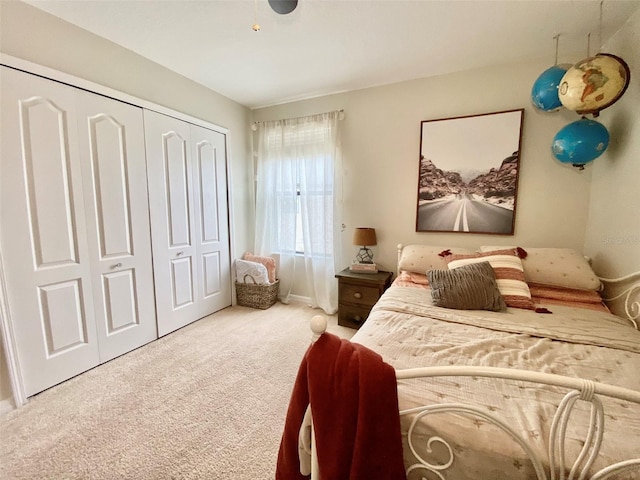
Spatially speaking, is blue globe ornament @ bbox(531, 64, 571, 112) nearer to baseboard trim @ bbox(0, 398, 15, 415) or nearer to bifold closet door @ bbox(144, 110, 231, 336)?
bifold closet door @ bbox(144, 110, 231, 336)

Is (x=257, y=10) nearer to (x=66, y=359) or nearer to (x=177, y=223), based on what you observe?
(x=177, y=223)

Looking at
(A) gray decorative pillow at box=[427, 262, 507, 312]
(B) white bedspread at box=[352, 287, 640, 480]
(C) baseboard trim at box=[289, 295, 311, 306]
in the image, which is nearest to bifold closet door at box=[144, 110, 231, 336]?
(C) baseboard trim at box=[289, 295, 311, 306]

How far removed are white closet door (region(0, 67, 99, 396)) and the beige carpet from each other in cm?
30

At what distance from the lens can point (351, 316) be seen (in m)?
2.75

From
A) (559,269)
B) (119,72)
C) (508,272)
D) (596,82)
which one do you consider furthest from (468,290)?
(119,72)

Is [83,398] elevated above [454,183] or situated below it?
below

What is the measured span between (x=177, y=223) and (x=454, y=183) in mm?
2756

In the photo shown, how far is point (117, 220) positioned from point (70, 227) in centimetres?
31

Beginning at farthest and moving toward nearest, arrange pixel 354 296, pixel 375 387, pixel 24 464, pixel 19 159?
pixel 354 296, pixel 19 159, pixel 24 464, pixel 375 387

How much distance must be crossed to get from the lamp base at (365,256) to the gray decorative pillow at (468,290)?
1165mm

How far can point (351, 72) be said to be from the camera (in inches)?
100

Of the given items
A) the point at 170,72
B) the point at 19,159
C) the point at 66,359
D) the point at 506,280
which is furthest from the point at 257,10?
the point at 66,359

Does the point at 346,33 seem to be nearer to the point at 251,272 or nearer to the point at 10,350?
the point at 251,272

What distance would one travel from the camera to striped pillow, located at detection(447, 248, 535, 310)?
176 cm
